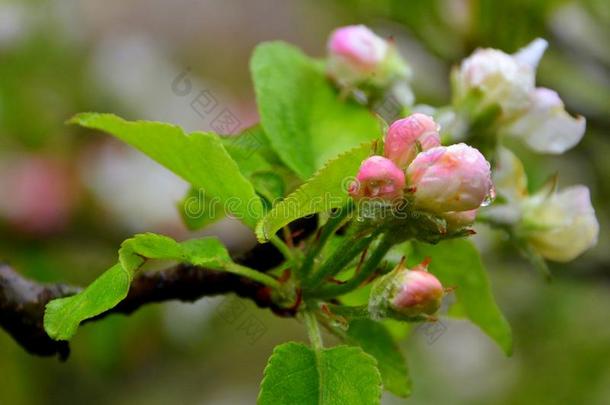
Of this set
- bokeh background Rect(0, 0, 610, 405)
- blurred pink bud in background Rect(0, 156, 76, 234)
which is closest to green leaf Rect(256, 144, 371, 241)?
bokeh background Rect(0, 0, 610, 405)

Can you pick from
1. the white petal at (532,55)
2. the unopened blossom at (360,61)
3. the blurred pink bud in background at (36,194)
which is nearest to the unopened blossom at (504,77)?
the white petal at (532,55)

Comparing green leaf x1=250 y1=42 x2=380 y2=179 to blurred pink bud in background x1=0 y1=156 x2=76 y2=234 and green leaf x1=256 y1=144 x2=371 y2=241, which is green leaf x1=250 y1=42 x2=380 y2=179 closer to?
green leaf x1=256 y1=144 x2=371 y2=241

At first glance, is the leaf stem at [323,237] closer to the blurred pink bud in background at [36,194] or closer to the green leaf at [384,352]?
the green leaf at [384,352]

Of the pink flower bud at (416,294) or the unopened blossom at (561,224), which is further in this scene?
the unopened blossom at (561,224)

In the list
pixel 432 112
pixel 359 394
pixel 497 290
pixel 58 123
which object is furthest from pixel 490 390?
pixel 359 394

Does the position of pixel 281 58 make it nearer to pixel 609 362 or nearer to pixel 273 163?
pixel 273 163

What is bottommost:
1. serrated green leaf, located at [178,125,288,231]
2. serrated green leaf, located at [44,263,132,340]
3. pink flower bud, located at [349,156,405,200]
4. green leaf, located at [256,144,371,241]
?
serrated green leaf, located at [178,125,288,231]
